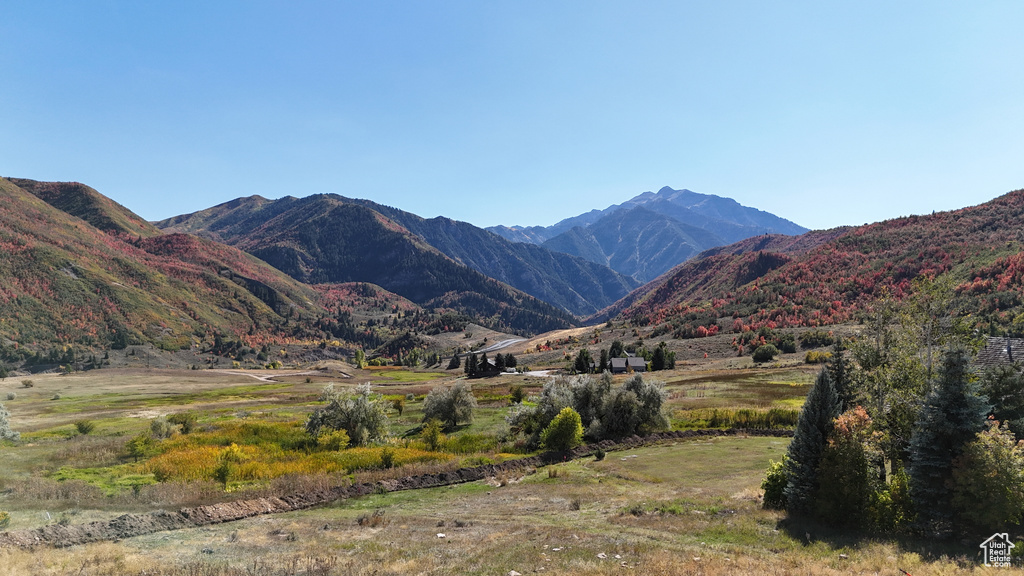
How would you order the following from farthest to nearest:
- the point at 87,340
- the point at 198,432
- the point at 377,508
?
the point at 87,340 → the point at 198,432 → the point at 377,508

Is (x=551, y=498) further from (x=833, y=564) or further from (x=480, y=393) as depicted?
(x=480, y=393)

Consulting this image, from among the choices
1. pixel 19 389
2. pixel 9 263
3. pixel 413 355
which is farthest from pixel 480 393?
pixel 9 263

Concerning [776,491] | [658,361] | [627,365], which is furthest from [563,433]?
[658,361]

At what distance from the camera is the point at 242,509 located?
920 inches

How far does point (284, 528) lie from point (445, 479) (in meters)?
11.5

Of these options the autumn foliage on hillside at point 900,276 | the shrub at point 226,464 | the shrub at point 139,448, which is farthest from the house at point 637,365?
the shrub at point 139,448

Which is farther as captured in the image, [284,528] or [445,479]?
[445,479]

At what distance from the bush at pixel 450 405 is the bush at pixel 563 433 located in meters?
14.0

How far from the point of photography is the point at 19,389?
82812 mm

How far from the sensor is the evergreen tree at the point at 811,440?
19.6m

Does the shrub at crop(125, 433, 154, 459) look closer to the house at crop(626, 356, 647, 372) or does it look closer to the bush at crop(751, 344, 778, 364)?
the house at crop(626, 356, 647, 372)

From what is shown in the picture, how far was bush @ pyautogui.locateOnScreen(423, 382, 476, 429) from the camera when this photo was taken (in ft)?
162

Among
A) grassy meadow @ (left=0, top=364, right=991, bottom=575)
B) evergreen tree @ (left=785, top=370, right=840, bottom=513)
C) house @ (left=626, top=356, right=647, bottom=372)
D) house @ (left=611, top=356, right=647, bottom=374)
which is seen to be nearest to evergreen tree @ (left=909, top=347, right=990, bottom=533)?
grassy meadow @ (left=0, top=364, right=991, bottom=575)

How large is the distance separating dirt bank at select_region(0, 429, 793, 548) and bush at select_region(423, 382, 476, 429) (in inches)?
612
